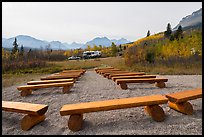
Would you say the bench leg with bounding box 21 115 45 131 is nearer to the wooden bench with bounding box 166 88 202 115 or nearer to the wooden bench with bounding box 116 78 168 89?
the wooden bench with bounding box 166 88 202 115

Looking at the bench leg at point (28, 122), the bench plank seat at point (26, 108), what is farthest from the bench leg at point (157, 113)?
the bench leg at point (28, 122)

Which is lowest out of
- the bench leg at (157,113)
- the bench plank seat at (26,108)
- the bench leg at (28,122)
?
the bench leg at (28,122)

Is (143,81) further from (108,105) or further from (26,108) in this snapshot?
(26,108)

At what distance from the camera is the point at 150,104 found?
10.7ft

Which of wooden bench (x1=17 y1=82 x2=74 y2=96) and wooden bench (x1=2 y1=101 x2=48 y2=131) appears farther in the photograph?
wooden bench (x1=17 y1=82 x2=74 y2=96)

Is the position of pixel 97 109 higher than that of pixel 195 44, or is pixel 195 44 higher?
pixel 195 44

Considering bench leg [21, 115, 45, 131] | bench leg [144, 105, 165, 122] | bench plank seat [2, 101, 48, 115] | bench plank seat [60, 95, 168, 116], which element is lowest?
bench leg [21, 115, 45, 131]

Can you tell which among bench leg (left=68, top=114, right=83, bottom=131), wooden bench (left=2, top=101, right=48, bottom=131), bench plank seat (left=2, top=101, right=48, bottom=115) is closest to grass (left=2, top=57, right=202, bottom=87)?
bench plank seat (left=2, top=101, right=48, bottom=115)

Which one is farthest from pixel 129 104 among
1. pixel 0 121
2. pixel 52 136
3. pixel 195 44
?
pixel 195 44

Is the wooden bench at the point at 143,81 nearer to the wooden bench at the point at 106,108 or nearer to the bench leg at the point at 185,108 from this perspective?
the bench leg at the point at 185,108

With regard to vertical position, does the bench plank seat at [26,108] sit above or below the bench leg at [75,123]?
above

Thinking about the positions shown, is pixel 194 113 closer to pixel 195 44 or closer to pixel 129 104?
pixel 129 104

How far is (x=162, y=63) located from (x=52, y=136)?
15.8 m

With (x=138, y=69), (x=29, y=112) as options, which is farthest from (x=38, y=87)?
(x=138, y=69)
